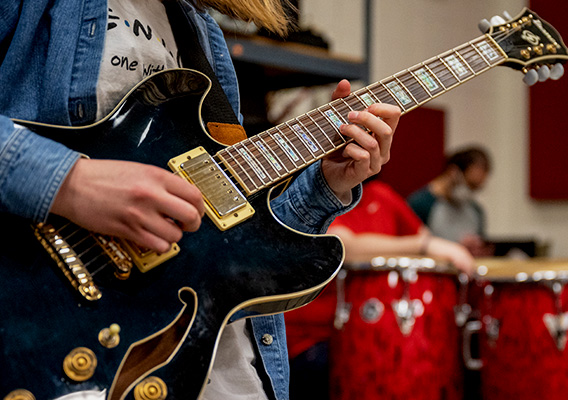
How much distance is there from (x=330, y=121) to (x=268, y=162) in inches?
6.5

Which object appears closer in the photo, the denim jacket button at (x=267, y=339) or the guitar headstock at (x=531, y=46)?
the denim jacket button at (x=267, y=339)

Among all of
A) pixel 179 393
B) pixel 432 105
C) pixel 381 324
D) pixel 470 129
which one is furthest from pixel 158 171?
pixel 470 129

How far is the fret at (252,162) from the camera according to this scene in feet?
3.04

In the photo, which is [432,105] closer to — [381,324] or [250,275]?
[381,324]

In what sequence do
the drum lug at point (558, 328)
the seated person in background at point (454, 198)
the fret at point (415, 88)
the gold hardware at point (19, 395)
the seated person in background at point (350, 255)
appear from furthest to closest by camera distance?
the seated person in background at point (454, 198), the seated person in background at point (350, 255), the drum lug at point (558, 328), the fret at point (415, 88), the gold hardware at point (19, 395)

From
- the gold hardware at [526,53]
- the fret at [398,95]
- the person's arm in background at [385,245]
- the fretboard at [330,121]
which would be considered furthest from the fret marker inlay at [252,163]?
the person's arm in background at [385,245]

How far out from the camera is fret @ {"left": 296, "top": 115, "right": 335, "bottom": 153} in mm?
1016

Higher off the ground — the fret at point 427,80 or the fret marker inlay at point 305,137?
the fret at point 427,80

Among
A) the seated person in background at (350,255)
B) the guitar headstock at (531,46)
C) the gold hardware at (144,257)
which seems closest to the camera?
the gold hardware at (144,257)

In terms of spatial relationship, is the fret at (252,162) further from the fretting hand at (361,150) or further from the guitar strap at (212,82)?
the fretting hand at (361,150)

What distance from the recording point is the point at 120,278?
77cm

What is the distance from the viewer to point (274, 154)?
3.18 ft

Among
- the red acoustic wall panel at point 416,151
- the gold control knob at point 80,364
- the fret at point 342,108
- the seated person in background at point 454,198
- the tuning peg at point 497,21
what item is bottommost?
the red acoustic wall panel at point 416,151

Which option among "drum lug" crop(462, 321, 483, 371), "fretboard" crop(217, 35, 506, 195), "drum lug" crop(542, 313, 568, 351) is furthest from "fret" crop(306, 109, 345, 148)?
"drum lug" crop(462, 321, 483, 371)
